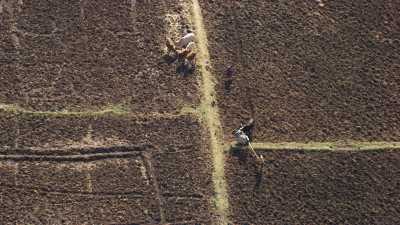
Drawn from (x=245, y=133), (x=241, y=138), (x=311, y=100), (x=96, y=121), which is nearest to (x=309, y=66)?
(x=311, y=100)

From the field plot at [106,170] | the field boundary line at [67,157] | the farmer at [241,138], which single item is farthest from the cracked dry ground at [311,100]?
the field boundary line at [67,157]

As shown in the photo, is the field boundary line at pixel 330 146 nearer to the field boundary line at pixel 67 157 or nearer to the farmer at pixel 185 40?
the farmer at pixel 185 40

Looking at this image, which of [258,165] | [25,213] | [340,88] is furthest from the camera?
[340,88]

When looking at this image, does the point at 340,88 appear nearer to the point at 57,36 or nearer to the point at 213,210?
the point at 213,210

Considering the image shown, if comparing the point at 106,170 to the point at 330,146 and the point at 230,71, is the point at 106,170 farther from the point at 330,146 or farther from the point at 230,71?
the point at 330,146

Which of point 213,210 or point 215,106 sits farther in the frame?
point 215,106

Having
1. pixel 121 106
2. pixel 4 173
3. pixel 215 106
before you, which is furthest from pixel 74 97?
pixel 215 106

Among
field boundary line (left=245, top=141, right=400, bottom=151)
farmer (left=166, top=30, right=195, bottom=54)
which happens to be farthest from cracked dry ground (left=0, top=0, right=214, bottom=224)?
field boundary line (left=245, top=141, right=400, bottom=151)
